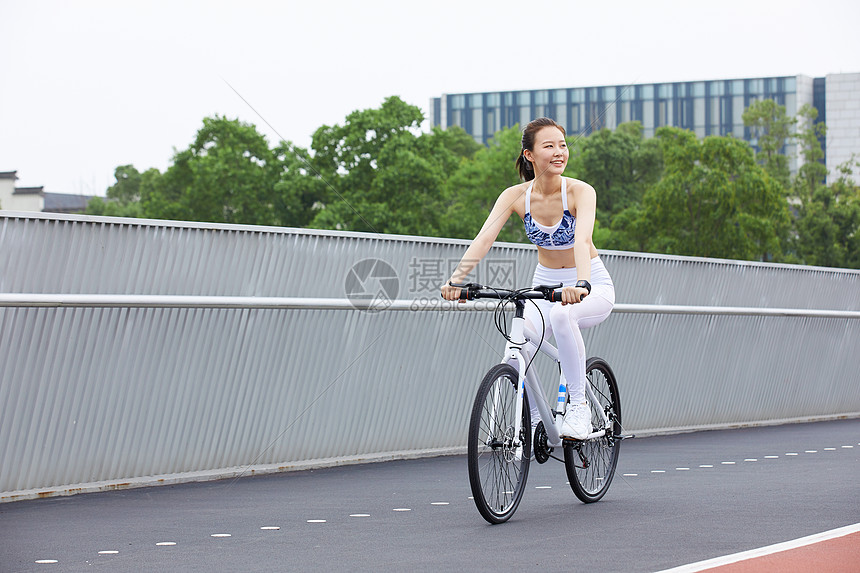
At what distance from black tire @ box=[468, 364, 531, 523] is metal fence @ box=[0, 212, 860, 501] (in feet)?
8.28

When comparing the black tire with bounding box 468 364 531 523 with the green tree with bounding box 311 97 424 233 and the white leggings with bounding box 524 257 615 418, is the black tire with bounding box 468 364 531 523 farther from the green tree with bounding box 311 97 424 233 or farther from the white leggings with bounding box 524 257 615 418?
the green tree with bounding box 311 97 424 233

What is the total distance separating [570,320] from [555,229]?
0.52m

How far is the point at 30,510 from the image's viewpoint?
6.61 meters

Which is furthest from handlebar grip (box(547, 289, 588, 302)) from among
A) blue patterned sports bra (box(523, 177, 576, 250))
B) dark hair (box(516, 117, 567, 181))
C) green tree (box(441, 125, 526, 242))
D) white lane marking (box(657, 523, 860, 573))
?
green tree (box(441, 125, 526, 242))

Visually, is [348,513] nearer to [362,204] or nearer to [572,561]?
[572,561]

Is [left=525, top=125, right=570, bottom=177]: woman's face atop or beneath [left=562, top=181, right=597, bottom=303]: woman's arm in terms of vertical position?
atop

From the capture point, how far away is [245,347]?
845cm

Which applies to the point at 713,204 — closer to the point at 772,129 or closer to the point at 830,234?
the point at 830,234

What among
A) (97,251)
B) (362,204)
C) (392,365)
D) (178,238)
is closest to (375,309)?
(392,365)

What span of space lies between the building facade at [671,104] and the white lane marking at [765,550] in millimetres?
103535

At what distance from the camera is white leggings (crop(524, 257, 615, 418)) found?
6270mm

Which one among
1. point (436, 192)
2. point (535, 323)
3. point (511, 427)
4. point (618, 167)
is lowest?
point (511, 427)

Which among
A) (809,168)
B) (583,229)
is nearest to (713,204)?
(809,168)

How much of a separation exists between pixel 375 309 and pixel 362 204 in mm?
46496
